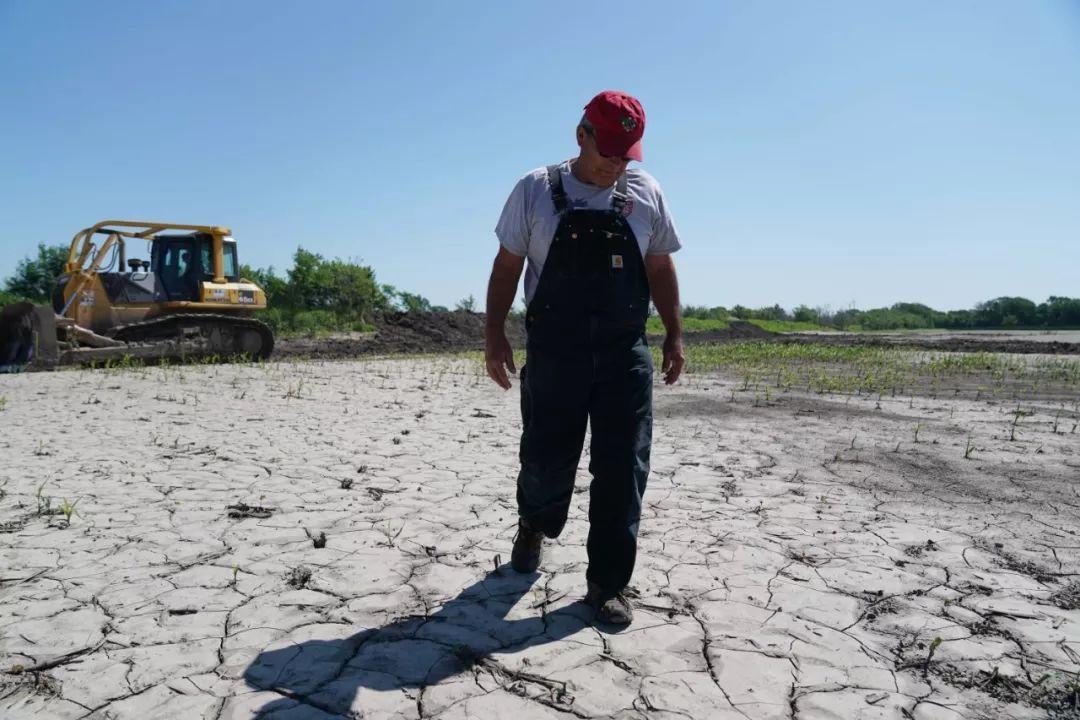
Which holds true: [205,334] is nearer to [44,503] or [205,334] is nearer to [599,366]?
[44,503]

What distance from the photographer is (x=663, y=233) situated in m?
2.52

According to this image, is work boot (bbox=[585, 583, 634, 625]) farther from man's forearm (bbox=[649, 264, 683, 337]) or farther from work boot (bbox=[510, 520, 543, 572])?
man's forearm (bbox=[649, 264, 683, 337])

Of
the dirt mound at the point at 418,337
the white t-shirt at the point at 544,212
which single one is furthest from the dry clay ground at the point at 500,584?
the dirt mound at the point at 418,337

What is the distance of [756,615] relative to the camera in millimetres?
2439

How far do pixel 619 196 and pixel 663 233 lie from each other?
0.25 m

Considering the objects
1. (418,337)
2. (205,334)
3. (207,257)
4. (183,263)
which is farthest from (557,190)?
(418,337)

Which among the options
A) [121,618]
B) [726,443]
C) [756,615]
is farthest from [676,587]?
[726,443]

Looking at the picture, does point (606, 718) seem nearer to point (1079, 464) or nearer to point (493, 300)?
point (493, 300)

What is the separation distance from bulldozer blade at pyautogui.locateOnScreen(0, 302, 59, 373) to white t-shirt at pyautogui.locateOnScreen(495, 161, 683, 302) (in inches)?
413

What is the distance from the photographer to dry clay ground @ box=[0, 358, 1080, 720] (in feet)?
6.43

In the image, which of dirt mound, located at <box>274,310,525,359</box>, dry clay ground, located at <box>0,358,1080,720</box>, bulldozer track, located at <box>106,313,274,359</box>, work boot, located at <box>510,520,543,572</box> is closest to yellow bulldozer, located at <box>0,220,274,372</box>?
bulldozer track, located at <box>106,313,274,359</box>

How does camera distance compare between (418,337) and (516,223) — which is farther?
(418,337)

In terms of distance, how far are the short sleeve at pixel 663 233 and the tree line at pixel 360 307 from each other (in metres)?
18.3

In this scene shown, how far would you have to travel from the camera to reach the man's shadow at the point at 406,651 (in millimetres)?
1971
